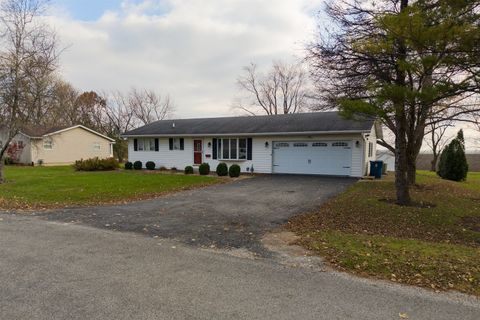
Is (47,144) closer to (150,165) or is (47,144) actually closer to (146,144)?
(146,144)

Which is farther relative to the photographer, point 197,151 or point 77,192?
point 197,151

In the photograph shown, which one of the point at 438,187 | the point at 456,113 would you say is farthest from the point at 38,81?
the point at 438,187


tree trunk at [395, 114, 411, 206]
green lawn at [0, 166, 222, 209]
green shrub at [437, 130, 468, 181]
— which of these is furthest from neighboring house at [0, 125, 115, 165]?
green shrub at [437, 130, 468, 181]

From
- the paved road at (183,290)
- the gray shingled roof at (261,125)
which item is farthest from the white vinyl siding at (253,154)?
the paved road at (183,290)

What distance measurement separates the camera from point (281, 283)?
3875 mm

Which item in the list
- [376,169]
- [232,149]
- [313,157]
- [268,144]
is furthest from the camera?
[232,149]

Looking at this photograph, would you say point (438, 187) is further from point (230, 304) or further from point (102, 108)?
point (102, 108)

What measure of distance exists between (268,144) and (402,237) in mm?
12976

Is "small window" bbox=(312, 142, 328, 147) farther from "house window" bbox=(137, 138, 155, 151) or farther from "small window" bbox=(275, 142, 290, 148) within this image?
"house window" bbox=(137, 138, 155, 151)

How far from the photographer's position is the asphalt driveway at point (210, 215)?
6117 millimetres

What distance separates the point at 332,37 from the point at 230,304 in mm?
7899

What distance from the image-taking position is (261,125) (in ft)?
66.4

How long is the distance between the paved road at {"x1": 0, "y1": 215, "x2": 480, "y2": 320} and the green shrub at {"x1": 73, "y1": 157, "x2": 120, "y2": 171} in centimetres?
1727

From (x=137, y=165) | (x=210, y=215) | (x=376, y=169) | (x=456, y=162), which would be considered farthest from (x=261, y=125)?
(x=210, y=215)
